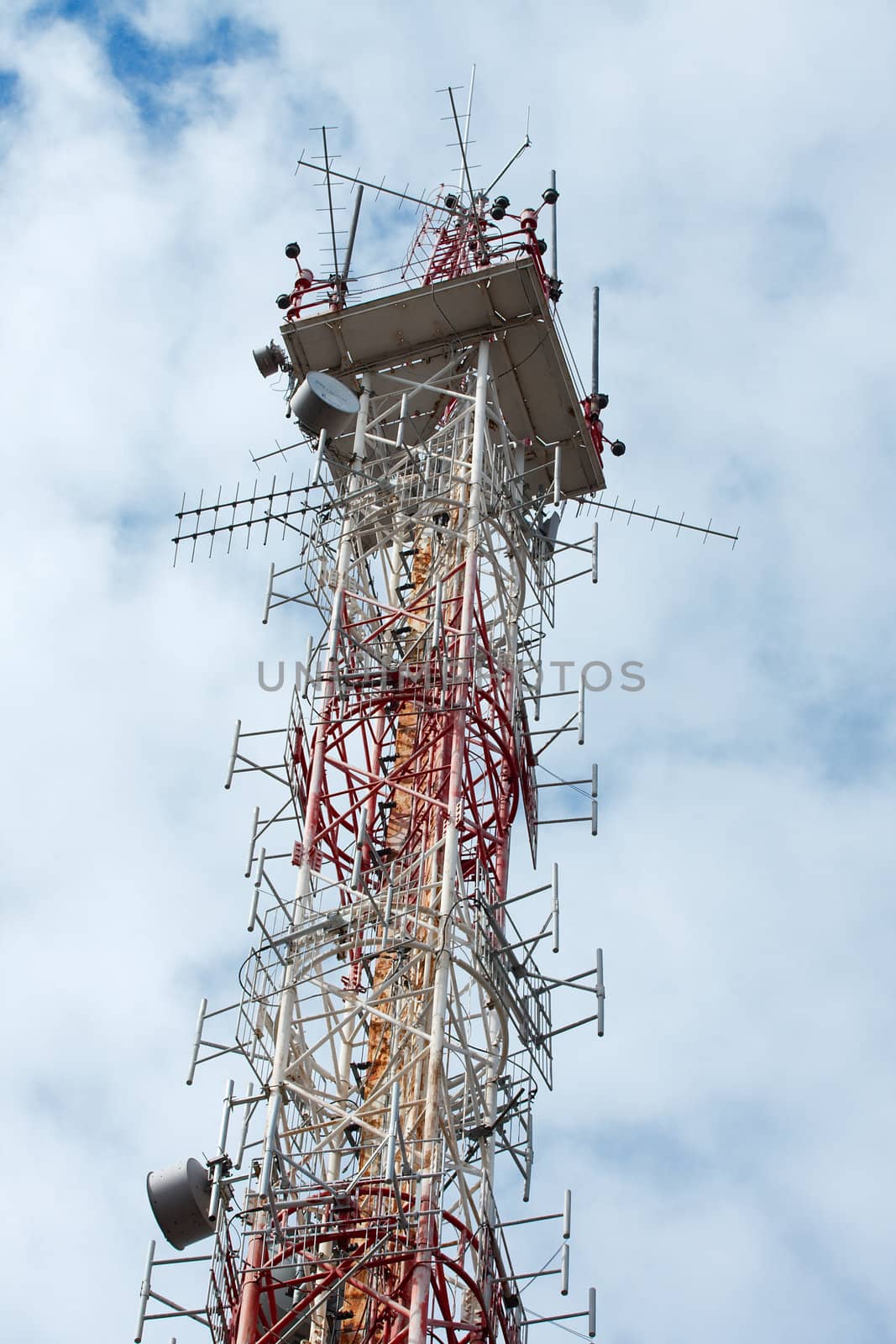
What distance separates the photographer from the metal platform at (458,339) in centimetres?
4241

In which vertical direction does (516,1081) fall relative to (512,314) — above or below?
below

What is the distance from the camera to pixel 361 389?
43406mm

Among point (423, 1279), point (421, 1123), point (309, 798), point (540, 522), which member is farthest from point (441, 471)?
point (423, 1279)

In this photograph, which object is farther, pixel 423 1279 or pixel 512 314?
pixel 512 314

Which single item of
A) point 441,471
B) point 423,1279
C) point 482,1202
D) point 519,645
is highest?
point 441,471

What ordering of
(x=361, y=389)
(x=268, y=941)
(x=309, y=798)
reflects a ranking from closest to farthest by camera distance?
(x=268, y=941), (x=309, y=798), (x=361, y=389)

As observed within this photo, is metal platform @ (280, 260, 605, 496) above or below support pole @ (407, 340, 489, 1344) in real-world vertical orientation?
above

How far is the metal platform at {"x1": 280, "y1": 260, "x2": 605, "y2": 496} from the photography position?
42406 millimetres

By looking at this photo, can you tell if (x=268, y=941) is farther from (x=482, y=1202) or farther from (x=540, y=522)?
(x=540, y=522)

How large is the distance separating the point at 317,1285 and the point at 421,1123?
2.69m

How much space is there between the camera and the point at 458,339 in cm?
4297

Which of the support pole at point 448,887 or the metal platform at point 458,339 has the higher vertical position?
the metal platform at point 458,339

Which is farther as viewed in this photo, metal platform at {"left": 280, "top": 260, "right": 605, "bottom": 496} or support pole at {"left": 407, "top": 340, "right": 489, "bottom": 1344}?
metal platform at {"left": 280, "top": 260, "right": 605, "bottom": 496}

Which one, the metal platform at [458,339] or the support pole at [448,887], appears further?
the metal platform at [458,339]
